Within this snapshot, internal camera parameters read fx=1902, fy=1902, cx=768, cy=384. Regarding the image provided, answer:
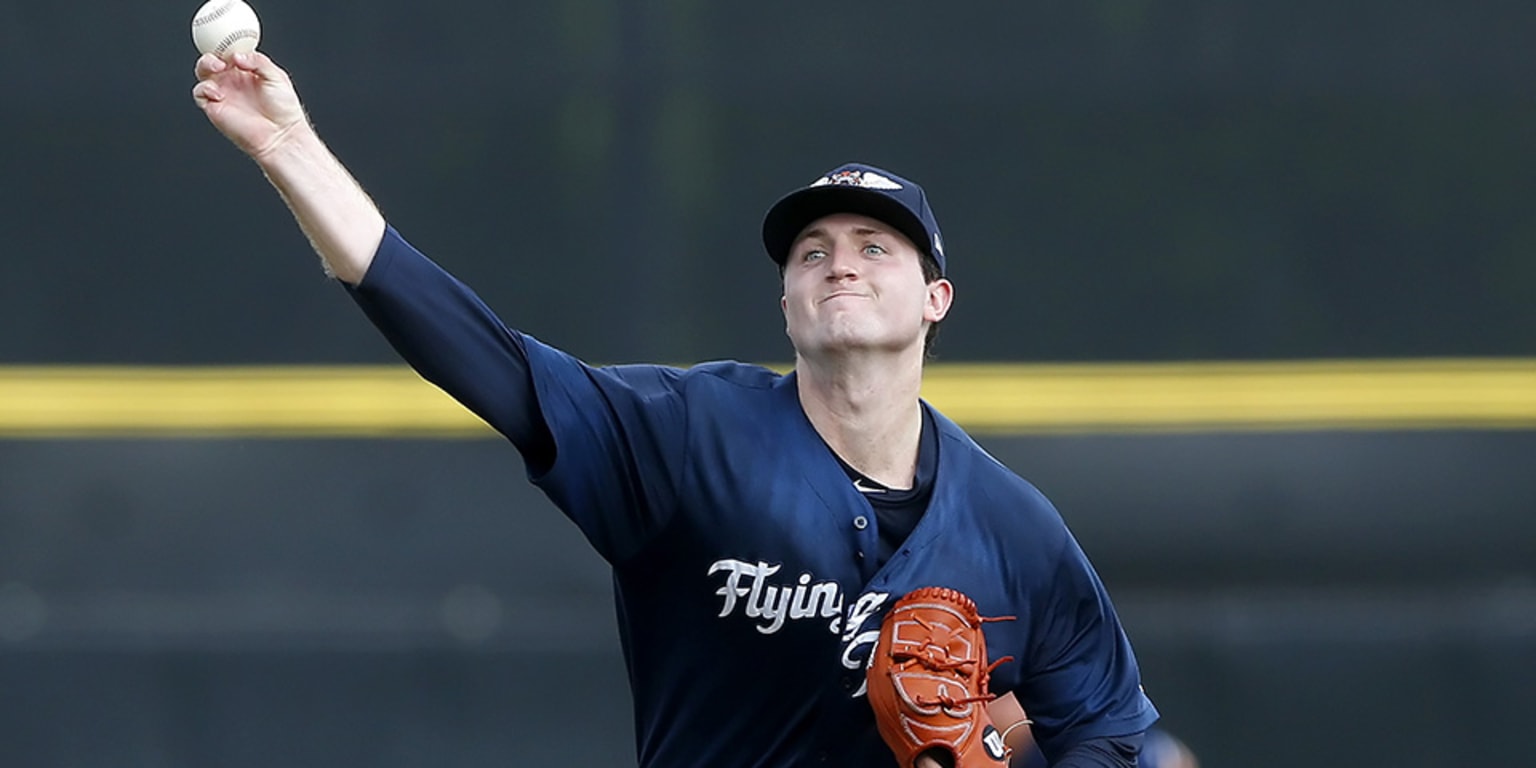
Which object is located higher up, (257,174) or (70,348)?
(257,174)

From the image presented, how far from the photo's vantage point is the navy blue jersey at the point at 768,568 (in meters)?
2.79

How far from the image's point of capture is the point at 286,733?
199 inches

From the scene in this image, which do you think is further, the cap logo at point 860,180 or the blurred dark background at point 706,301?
the blurred dark background at point 706,301

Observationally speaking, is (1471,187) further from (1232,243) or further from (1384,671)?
(1384,671)

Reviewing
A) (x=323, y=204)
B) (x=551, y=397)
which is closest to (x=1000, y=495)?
(x=551, y=397)

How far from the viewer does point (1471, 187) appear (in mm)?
5195

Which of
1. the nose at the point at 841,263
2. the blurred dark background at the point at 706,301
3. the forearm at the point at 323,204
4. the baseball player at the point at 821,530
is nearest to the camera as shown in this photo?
the forearm at the point at 323,204

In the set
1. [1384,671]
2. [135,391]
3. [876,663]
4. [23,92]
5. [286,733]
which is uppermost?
[23,92]

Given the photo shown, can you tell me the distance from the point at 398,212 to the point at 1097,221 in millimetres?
1895

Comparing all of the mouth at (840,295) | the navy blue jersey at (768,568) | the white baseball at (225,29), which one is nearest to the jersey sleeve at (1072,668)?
the navy blue jersey at (768,568)

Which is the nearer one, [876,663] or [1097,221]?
[876,663]

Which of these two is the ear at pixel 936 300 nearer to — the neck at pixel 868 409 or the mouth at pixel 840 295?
the neck at pixel 868 409

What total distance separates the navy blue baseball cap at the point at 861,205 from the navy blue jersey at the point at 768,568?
26cm

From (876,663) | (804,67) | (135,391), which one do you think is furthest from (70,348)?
(876,663)
